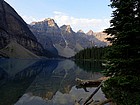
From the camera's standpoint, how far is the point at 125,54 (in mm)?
20922

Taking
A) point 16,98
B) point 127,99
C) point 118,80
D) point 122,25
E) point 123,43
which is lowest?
point 16,98

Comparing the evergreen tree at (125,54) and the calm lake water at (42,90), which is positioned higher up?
the evergreen tree at (125,54)

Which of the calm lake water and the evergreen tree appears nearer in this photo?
the evergreen tree

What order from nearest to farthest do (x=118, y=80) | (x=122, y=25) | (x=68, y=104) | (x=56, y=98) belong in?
1. (x=118, y=80)
2. (x=122, y=25)
3. (x=68, y=104)
4. (x=56, y=98)

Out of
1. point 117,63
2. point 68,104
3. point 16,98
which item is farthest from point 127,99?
point 16,98

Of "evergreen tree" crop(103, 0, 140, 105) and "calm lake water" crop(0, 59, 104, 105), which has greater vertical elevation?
"evergreen tree" crop(103, 0, 140, 105)

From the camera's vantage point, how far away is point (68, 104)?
35.3 m

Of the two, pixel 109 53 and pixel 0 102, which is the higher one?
pixel 109 53

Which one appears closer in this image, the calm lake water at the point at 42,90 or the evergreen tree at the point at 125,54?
the evergreen tree at the point at 125,54

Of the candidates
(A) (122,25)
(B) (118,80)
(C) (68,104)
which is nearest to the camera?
(B) (118,80)

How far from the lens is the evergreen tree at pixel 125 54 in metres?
19.7

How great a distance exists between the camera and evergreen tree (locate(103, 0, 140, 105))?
19703 mm

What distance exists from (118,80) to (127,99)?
5.60ft

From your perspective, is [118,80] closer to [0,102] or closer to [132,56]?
[132,56]
